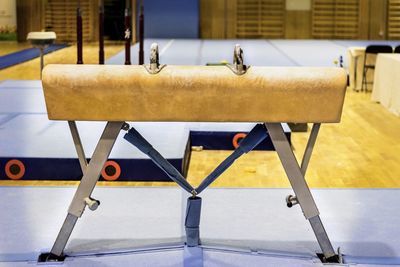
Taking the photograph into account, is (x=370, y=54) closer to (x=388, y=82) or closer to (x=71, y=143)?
(x=388, y=82)

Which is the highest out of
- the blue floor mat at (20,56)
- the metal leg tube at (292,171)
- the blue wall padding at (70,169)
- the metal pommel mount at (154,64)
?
the metal pommel mount at (154,64)

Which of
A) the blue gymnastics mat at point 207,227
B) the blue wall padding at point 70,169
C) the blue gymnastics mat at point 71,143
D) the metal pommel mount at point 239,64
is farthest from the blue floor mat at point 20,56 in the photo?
the metal pommel mount at point 239,64

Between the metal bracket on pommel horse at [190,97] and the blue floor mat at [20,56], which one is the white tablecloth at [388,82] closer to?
the metal bracket on pommel horse at [190,97]

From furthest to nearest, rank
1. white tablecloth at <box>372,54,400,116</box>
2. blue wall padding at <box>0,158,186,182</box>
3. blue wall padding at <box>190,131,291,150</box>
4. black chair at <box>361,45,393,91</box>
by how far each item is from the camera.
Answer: black chair at <box>361,45,393,91</box> < white tablecloth at <box>372,54,400,116</box> < blue wall padding at <box>190,131,291,150</box> < blue wall padding at <box>0,158,186,182</box>

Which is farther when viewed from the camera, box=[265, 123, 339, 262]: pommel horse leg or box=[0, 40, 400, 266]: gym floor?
box=[0, 40, 400, 266]: gym floor

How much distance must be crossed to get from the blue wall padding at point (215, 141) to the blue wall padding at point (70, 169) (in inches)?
44.0

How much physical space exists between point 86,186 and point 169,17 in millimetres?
15037

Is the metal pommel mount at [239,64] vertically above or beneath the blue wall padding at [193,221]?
above

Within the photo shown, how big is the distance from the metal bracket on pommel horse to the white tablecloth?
4699 mm

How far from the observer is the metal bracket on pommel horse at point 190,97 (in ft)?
9.38

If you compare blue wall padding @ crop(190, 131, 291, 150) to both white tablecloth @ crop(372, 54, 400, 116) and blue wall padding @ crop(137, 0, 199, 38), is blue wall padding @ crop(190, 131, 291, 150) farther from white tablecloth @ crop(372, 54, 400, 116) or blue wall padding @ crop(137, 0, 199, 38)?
blue wall padding @ crop(137, 0, 199, 38)

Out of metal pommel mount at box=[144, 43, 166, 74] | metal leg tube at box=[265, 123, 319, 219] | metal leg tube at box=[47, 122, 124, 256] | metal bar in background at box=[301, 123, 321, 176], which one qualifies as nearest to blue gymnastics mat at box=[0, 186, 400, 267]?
metal leg tube at box=[47, 122, 124, 256]

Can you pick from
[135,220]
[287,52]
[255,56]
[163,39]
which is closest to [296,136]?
[135,220]

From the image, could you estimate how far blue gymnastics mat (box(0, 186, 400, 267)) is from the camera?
300 cm
